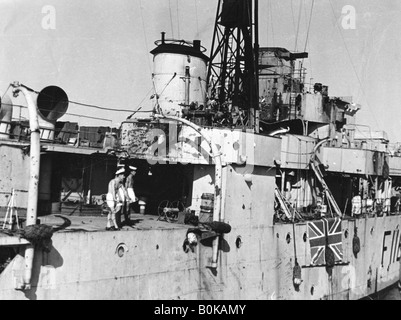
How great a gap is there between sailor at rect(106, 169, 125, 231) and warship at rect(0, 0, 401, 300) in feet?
0.97

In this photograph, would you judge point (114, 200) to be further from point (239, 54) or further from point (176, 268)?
point (239, 54)

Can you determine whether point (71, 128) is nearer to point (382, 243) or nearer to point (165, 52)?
point (165, 52)

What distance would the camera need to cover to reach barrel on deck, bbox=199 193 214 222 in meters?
12.1

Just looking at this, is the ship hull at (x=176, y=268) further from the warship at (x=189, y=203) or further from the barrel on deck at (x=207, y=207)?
the barrel on deck at (x=207, y=207)

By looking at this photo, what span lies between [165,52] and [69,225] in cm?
854

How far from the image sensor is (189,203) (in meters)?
13.4

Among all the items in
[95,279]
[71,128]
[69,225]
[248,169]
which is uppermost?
[71,128]

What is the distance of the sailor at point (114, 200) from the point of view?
1014 cm

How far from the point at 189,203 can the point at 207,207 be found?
1.34 metres

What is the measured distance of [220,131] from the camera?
12445 millimetres

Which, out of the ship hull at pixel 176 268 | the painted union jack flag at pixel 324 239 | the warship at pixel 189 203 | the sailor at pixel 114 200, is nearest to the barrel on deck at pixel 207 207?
the warship at pixel 189 203

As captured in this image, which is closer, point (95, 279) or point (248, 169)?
point (95, 279)
